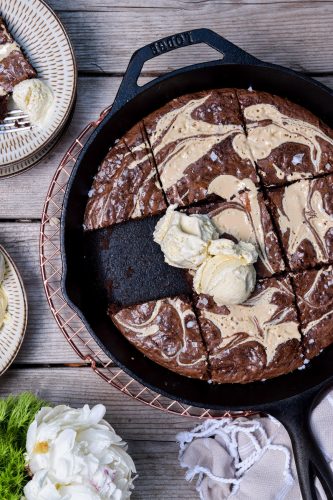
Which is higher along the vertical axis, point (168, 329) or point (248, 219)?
point (248, 219)

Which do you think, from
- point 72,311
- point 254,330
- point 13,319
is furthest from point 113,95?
point 254,330

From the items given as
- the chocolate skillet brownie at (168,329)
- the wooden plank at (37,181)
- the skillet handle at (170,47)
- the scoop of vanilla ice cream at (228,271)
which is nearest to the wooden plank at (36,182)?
the wooden plank at (37,181)

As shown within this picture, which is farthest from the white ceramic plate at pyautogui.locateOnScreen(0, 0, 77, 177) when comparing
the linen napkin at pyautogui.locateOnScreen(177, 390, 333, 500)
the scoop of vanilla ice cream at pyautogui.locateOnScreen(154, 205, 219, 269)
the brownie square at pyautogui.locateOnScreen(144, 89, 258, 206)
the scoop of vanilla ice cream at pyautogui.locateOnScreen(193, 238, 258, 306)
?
the linen napkin at pyautogui.locateOnScreen(177, 390, 333, 500)

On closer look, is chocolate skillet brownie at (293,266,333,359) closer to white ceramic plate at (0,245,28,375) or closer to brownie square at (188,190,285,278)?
brownie square at (188,190,285,278)

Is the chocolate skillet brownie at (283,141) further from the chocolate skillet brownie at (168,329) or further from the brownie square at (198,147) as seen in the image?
the chocolate skillet brownie at (168,329)

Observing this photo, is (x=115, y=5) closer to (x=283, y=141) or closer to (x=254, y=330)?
(x=283, y=141)

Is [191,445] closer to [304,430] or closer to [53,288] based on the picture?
[304,430]

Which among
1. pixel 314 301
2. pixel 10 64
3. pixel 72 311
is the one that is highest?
pixel 10 64
